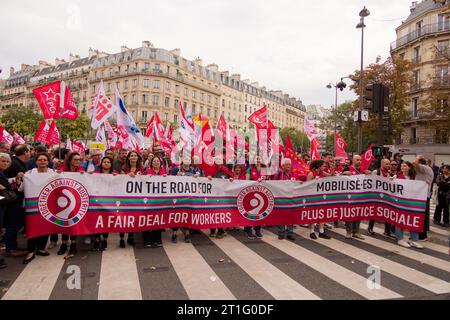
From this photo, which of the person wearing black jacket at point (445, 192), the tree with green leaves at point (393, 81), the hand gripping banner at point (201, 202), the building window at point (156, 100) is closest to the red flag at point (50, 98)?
the hand gripping banner at point (201, 202)

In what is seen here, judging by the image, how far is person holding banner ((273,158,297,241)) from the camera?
706 centimetres

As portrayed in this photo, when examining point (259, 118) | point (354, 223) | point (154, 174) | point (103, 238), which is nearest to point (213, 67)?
point (259, 118)

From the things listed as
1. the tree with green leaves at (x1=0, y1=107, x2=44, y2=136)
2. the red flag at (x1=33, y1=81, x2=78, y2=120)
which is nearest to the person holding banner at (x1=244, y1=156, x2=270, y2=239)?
the red flag at (x1=33, y1=81, x2=78, y2=120)

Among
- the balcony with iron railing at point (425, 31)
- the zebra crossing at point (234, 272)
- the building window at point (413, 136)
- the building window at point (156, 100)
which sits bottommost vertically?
the zebra crossing at point (234, 272)

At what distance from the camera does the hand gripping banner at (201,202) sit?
5582 mm

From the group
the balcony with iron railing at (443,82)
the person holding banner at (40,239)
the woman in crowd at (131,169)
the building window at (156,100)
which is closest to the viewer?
the person holding banner at (40,239)

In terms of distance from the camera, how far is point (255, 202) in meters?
7.02

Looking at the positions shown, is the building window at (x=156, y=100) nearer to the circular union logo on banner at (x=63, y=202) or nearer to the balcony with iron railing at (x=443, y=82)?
the balcony with iron railing at (x=443, y=82)

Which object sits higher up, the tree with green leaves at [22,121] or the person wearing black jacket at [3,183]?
the tree with green leaves at [22,121]

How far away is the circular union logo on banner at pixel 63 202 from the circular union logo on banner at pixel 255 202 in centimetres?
313

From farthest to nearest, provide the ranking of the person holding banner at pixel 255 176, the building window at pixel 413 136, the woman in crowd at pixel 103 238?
the building window at pixel 413 136 → the person holding banner at pixel 255 176 → the woman in crowd at pixel 103 238

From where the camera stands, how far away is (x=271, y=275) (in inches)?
188

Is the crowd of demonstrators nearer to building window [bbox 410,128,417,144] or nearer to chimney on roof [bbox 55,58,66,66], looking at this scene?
building window [bbox 410,128,417,144]
